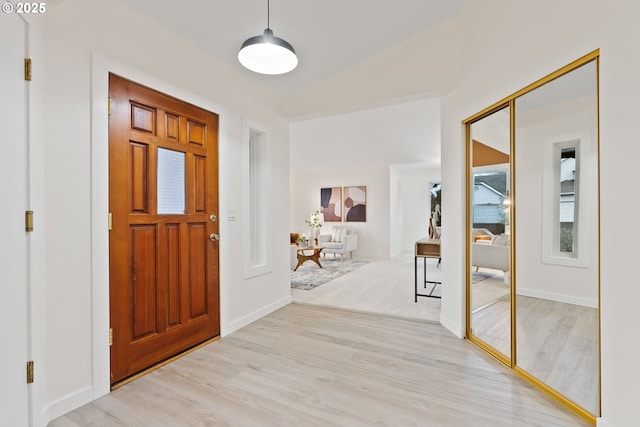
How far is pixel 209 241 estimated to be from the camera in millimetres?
2742

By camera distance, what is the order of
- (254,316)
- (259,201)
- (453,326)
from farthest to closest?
(259,201), (254,316), (453,326)

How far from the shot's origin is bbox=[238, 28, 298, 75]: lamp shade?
1.93 metres

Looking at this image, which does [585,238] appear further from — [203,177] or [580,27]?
[203,177]

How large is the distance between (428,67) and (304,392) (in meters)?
3.08

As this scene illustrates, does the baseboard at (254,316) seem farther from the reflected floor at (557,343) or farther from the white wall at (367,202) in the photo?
the white wall at (367,202)

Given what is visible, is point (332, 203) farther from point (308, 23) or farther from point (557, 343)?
point (557, 343)

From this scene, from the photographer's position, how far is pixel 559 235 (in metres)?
1.98

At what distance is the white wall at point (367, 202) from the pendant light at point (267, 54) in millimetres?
6117

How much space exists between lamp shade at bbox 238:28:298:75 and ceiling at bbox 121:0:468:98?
0.50 meters

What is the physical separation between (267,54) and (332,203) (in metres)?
6.77

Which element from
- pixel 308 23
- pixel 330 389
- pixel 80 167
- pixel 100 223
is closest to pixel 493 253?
pixel 330 389

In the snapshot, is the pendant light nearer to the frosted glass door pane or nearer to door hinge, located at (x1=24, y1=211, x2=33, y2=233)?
the frosted glass door pane

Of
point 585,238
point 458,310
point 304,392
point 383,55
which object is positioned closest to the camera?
point 585,238

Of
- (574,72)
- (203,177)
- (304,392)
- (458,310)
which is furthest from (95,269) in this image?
(574,72)
